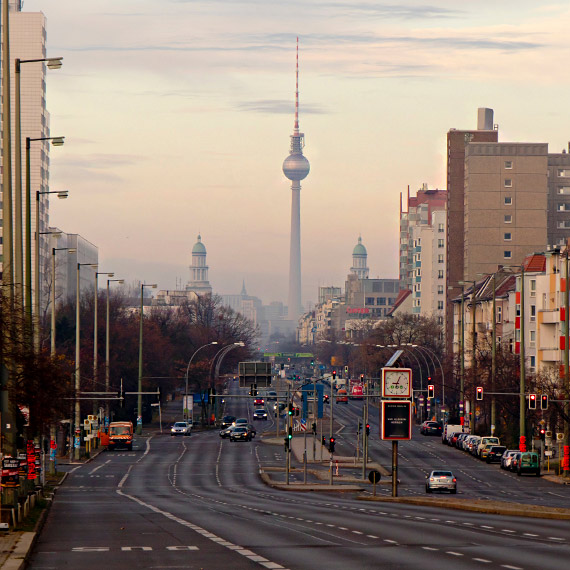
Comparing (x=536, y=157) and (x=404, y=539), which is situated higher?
(x=536, y=157)

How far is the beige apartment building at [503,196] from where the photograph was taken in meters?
179

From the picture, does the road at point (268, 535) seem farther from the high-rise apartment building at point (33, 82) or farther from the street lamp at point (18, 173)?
the high-rise apartment building at point (33, 82)

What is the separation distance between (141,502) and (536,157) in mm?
138864

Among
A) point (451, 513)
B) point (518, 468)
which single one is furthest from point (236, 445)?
point (451, 513)

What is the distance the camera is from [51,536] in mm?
29031

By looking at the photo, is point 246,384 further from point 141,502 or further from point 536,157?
point 536,157

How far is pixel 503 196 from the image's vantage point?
180m

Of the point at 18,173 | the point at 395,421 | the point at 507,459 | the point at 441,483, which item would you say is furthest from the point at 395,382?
the point at 507,459

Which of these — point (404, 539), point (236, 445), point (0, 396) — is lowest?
point (236, 445)

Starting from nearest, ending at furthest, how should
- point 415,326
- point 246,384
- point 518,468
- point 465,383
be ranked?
point 518,468
point 246,384
point 465,383
point 415,326

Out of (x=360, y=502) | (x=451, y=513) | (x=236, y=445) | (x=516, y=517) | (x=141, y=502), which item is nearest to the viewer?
(x=516, y=517)

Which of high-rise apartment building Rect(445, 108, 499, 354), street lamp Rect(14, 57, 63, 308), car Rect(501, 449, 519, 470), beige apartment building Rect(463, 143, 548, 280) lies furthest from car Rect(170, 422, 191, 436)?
street lamp Rect(14, 57, 63, 308)

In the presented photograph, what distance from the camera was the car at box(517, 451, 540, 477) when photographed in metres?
74.9

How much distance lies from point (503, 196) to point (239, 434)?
82.7 meters
